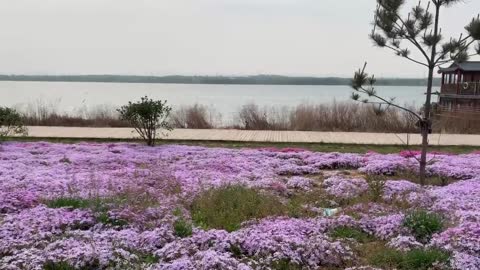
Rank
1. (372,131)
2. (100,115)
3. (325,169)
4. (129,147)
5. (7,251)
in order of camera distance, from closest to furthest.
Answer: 1. (7,251)
2. (325,169)
3. (129,147)
4. (372,131)
5. (100,115)

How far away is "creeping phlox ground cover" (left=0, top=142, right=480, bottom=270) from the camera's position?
5.37m

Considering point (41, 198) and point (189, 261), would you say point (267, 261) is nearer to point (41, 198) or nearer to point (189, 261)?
point (189, 261)

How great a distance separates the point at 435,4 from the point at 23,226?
7.59 metres

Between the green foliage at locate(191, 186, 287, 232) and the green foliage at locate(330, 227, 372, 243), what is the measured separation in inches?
38.9

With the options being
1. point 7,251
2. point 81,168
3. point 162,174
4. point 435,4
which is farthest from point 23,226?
point 435,4

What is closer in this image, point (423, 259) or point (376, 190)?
point (423, 259)

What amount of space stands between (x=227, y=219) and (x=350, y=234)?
156cm

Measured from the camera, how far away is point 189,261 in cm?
516

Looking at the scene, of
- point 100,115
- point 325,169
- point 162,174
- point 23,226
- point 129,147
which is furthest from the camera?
point 100,115

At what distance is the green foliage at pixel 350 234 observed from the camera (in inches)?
249

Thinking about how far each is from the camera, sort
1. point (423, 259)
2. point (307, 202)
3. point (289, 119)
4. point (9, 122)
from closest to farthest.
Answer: point (423, 259), point (307, 202), point (9, 122), point (289, 119)

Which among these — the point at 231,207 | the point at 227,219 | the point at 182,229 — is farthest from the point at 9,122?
the point at 182,229

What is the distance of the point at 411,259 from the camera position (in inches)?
210

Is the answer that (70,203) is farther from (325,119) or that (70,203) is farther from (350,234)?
(325,119)
